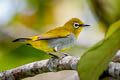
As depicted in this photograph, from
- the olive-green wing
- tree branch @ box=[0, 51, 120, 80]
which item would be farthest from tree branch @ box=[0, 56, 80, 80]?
the olive-green wing

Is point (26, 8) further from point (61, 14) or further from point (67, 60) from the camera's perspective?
point (67, 60)

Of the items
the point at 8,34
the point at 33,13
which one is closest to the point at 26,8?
the point at 33,13

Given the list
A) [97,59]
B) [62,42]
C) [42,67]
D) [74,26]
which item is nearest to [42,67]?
[42,67]

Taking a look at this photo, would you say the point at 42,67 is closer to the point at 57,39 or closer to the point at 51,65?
the point at 51,65

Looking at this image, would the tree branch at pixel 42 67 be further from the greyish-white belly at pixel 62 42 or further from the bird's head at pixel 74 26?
the bird's head at pixel 74 26

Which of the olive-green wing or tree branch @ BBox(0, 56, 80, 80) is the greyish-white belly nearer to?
the olive-green wing

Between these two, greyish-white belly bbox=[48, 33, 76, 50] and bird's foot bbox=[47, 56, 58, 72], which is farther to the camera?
greyish-white belly bbox=[48, 33, 76, 50]

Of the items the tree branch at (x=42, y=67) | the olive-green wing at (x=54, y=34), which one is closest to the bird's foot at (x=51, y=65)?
the tree branch at (x=42, y=67)
